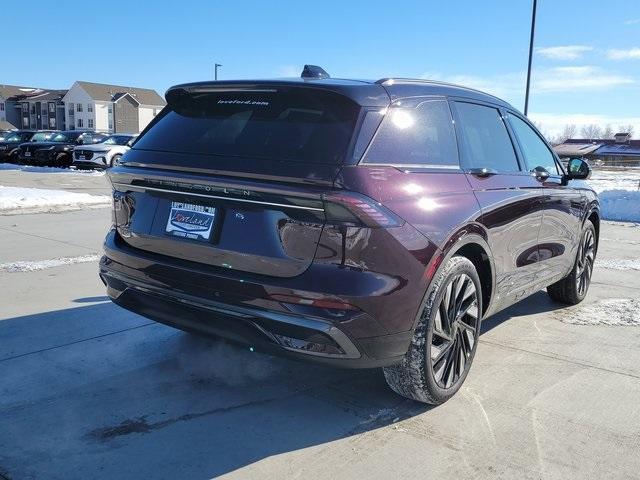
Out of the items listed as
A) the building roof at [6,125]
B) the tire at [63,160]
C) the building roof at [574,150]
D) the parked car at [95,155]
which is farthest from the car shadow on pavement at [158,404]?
the building roof at [6,125]

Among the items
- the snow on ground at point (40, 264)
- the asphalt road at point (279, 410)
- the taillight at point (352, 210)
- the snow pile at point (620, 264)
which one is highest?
the taillight at point (352, 210)

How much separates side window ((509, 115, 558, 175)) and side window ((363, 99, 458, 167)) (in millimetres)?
1208

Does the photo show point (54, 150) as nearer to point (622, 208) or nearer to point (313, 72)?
point (622, 208)

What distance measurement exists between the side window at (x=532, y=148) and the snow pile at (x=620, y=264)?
11.1 ft

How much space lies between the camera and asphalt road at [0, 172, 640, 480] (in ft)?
9.38

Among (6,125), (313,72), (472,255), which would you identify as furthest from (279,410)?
(6,125)

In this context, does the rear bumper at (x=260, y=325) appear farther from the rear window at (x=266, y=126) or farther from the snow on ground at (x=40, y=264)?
the snow on ground at (x=40, y=264)

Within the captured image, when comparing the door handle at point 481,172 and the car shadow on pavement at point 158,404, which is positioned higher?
the door handle at point 481,172

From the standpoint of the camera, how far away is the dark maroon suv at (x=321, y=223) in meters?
2.86

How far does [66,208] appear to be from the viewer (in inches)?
467

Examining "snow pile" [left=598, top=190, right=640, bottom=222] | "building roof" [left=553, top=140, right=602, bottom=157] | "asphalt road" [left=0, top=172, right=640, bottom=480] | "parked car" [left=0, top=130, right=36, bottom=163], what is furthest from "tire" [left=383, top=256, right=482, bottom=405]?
"building roof" [left=553, top=140, right=602, bottom=157]

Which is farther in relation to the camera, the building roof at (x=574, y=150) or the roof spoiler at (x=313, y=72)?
the building roof at (x=574, y=150)

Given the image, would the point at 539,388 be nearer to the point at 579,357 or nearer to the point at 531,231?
the point at 579,357

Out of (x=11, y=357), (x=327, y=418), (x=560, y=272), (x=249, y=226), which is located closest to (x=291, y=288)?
(x=249, y=226)
